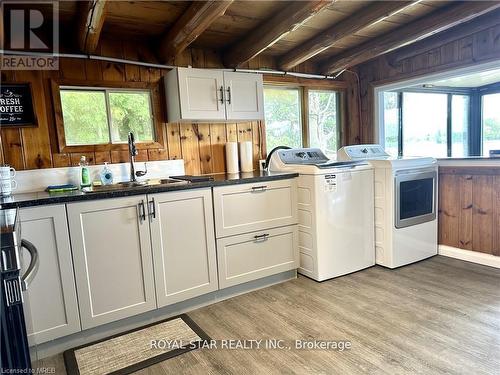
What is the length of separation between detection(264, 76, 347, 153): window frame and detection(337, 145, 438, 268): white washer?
748 millimetres

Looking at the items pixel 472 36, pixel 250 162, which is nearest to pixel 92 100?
pixel 250 162

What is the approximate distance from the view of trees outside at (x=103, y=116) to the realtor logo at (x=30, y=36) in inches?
11.0

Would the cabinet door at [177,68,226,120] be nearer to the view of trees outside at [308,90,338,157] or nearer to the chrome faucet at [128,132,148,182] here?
the chrome faucet at [128,132,148,182]

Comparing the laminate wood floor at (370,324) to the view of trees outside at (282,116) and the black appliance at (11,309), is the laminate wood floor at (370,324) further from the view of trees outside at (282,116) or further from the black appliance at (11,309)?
the view of trees outside at (282,116)

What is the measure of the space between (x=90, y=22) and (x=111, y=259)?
1.54 m

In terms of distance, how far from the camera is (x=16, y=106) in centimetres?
232

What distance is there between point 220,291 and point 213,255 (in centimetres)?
33

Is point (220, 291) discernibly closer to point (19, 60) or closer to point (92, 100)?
point (92, 100)

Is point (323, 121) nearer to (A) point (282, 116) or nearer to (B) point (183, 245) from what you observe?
(A) point (282, 116)

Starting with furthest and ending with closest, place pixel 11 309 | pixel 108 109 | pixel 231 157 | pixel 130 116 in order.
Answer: pixel 231 157 → pixel 130 116 → pixel 108 109 → pixel 11 309

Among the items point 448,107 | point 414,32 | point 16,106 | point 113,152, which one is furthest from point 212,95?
point 448,107

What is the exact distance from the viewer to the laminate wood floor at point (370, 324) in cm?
171

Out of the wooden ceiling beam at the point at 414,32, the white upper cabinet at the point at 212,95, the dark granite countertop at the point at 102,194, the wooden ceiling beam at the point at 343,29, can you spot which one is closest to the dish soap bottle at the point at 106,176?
the dark granite countertop at the point at 102,194

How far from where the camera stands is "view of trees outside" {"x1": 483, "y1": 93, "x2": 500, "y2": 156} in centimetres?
361
